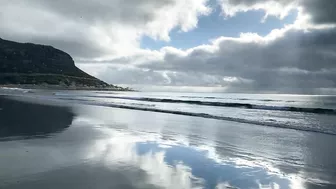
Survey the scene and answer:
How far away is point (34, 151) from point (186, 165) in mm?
6085

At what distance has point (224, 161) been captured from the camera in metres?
10.3

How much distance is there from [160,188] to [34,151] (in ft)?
20.5

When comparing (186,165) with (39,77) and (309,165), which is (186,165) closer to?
(309,165)

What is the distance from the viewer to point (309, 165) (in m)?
10.2

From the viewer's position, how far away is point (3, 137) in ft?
42.6

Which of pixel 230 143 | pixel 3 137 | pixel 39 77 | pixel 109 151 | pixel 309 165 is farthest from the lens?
pixel 39 77

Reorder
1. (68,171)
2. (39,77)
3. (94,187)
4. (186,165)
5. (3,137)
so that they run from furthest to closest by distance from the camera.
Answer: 1. (39,77)
2. (3,137)
3. (186,165)
4. (68,171)
5. (94,187)

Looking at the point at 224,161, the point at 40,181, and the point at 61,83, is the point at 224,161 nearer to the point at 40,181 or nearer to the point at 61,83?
the point at 40,181

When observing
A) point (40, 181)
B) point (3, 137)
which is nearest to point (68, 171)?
point (40, 181)

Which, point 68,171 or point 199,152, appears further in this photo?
point 199,152

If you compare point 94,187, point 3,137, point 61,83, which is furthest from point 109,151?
point 61,83

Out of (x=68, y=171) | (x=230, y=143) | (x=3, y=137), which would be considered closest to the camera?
(x=68, y=171)

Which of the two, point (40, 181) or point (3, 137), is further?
point (3, 137)

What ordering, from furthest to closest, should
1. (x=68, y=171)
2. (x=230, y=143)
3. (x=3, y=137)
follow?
1. (x=230, y=143)
2. (x=3, y=137)
3. (x=68, y=171)
